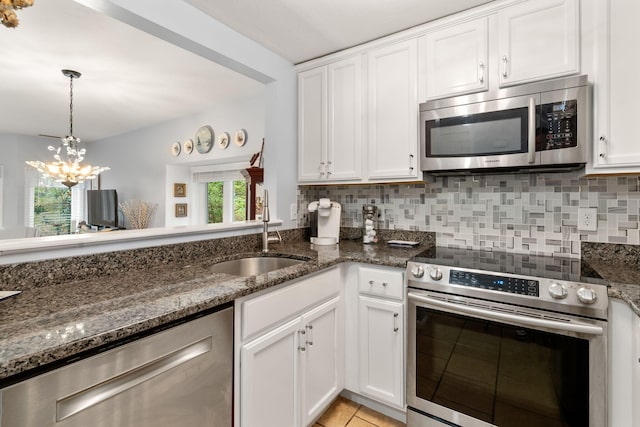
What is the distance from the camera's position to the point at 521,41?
5.27 feet

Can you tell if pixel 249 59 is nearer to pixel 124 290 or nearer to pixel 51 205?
pixel 124 290

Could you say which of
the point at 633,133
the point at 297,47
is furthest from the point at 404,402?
the point at 297,47

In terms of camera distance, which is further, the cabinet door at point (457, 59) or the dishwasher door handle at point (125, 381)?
the cabinet door at point (457, 59)

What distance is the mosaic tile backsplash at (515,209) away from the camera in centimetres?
165

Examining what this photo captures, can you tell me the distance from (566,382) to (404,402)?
0.74 meters

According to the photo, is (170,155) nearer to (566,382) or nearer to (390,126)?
(390,126)

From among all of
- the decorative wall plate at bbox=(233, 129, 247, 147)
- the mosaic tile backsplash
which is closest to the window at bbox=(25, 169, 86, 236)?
the decorative wall plate at bbox=(233, 129, 247, 147)

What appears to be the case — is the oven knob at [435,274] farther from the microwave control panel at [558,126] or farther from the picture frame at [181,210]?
the picture frame at [181,210]

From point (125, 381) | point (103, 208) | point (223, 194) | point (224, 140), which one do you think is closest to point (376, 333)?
point (125, 381)

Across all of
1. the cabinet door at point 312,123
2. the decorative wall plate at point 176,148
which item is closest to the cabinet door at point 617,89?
the cabinet door at point 312,123

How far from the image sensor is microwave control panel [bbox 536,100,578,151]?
4.74 ft

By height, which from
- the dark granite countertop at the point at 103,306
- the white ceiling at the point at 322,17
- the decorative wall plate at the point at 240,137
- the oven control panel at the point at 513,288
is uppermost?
the white ceiling at the point at 322,17

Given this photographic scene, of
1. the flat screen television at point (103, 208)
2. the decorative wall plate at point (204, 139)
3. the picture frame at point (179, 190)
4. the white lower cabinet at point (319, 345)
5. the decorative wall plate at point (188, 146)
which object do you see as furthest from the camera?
the flat screen television at point (103, 208)

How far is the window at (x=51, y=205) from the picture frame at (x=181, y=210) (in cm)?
284
